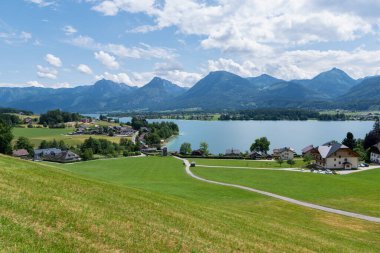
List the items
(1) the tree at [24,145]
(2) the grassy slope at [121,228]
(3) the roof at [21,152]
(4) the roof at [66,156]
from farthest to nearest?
(1) the tree at [24,145], (3) the roof at [21,152], (4) the roof at [66,156], (2) the grassy slope at [121,228]

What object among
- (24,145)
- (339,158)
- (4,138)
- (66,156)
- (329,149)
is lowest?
(66,156)

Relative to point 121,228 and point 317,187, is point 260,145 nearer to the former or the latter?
point 317,187

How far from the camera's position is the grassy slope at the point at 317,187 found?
4997 centimetres

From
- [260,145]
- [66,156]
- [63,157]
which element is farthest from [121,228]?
[260,145]

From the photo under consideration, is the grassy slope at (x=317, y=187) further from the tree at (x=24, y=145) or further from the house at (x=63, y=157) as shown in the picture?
the tree at (x=24, y=145)

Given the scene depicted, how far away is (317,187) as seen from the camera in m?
64.0

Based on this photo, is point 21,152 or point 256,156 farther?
point 21,152

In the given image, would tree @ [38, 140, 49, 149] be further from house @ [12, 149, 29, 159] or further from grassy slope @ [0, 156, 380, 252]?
grassy slope @ [0, 156, 380, 252]

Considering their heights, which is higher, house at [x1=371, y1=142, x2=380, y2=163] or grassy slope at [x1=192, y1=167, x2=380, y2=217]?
house at [x1=371, y1=142, x2=380, y2=163]

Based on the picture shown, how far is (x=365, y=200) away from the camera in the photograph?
52000 mm

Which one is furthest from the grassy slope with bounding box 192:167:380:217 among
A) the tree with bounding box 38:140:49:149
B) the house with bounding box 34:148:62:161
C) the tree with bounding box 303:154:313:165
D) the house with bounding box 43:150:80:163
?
the tree with bounding box 38:140:49:149

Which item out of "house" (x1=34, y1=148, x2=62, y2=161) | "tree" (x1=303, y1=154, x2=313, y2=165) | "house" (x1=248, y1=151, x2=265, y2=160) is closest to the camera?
"tree" (x1=303, y1=154, x2=313, y2=165)

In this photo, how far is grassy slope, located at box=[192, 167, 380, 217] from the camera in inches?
1967

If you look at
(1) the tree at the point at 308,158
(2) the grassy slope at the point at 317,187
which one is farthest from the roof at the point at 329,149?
(2) the grassy slope at the point at 317,187
